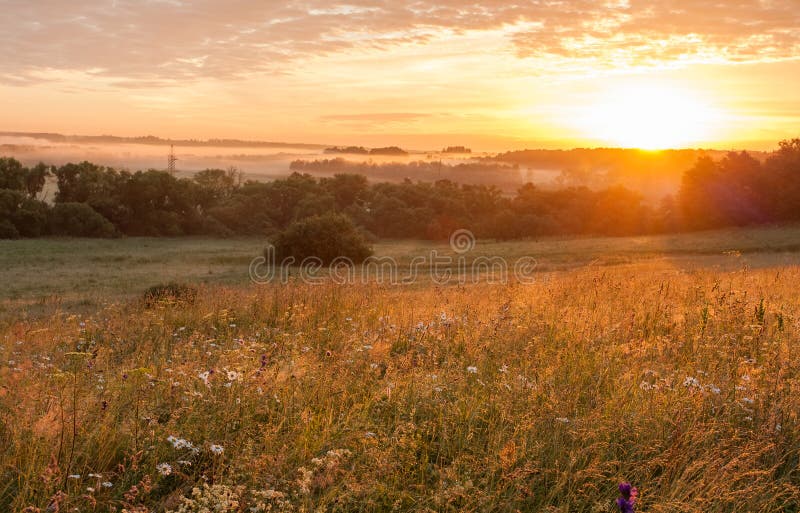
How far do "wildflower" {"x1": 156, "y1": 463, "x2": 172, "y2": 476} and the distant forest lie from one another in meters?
62.6

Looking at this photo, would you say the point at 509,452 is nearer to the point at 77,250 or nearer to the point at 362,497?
the point at 362,497

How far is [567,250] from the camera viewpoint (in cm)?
4753

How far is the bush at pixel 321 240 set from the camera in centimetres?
4362

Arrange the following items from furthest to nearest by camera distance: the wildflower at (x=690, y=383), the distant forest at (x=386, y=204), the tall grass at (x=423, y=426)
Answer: the distant forest at (x=386, y=204) < the wildflower at (x=690, y=383) < the tall grass at (x=423, y=426)

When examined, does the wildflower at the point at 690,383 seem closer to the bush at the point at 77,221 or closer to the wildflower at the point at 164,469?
the wildflower at the point at 164,469

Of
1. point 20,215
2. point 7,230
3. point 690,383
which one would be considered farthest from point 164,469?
point 20,215

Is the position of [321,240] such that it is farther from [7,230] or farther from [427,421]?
[427,421]

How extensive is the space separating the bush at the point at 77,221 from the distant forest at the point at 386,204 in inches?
3.9

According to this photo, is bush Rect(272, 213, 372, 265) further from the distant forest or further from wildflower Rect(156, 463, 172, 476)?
wildflower Rect(156, 463, 172, 476)

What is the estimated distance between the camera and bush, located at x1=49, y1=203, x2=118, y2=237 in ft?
214

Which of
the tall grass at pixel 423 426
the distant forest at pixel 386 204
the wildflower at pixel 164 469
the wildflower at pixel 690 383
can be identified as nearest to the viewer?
the wildflower at pixel 164 469

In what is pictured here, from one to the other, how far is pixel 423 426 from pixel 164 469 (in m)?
1.80

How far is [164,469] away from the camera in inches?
166

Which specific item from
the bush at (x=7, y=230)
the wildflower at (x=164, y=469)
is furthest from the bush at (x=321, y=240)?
the wildflower at (x=164, y=469)
